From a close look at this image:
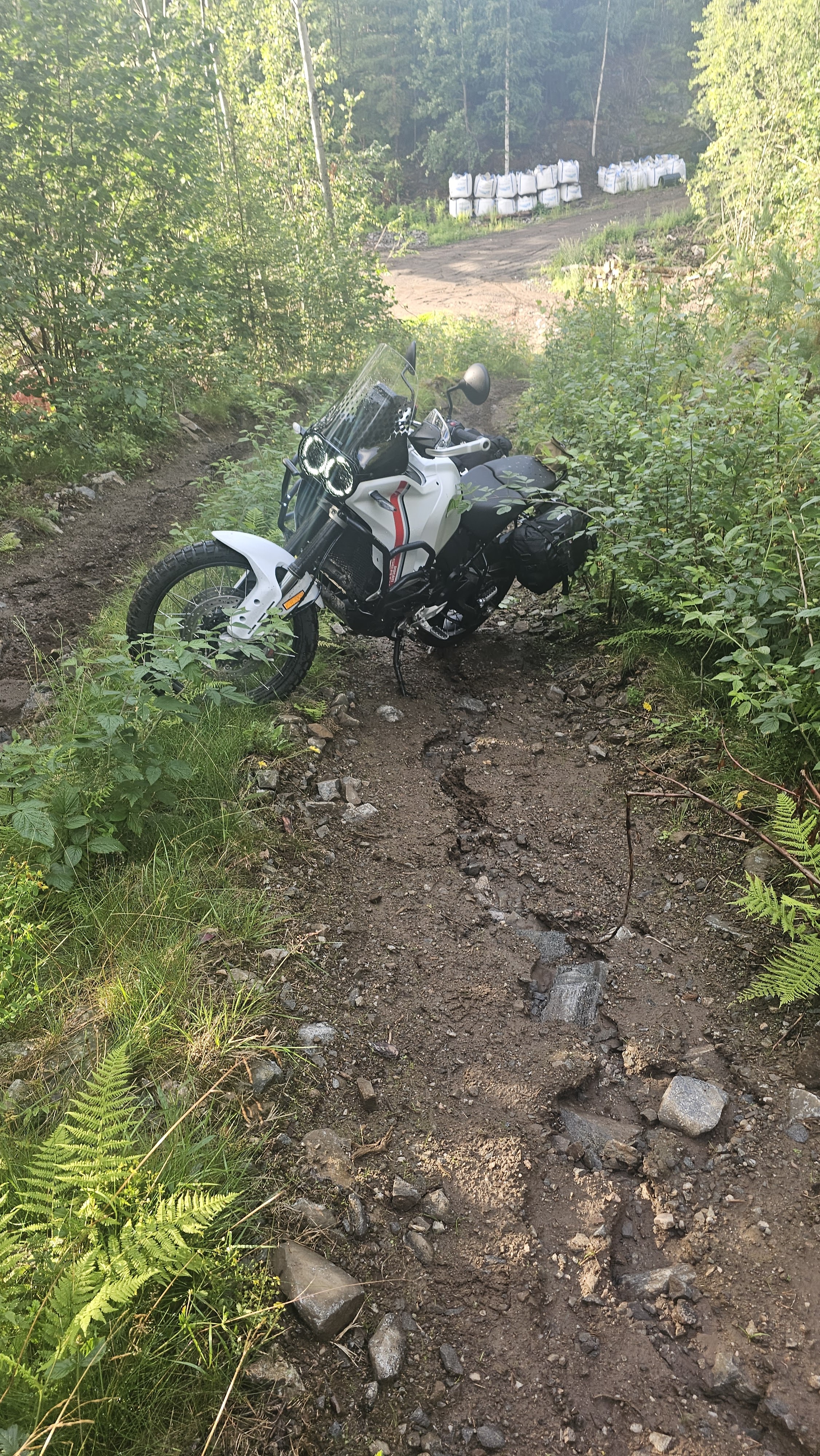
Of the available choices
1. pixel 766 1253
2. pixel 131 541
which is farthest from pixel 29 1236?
pixel 131 541

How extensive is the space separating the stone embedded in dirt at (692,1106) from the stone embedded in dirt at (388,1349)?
928mm

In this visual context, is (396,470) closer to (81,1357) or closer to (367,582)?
(367,582)

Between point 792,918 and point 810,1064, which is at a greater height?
point 792,918

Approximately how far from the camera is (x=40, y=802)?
2.43 metres

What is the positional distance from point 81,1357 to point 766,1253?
1.52 meters

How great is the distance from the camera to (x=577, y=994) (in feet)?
8.66

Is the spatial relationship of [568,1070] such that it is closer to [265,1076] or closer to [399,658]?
[265,1076]

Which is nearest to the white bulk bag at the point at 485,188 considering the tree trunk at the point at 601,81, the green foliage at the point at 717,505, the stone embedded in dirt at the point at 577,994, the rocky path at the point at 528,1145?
the tree trunk at the point at 601,81

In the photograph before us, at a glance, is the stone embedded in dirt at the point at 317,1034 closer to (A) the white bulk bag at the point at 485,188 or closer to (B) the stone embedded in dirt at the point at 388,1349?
(B) the stone embedded in dirt at the point at 388,1349

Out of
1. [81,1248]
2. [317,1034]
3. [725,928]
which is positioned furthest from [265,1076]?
[725,928]

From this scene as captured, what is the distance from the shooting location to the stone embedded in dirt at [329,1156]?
1988 millimetres

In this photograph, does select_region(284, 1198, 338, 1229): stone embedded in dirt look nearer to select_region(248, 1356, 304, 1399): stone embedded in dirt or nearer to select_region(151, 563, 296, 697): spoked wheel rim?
select_region(248, 1356, 304, 1399): stone embedded in dirt

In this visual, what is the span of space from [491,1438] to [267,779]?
7.20ft

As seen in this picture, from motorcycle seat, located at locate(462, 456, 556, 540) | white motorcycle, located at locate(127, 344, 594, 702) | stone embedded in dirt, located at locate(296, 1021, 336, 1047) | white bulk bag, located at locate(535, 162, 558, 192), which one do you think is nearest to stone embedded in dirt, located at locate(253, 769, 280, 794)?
white motorcycle, located at locate(127, 344, 594, 702)
